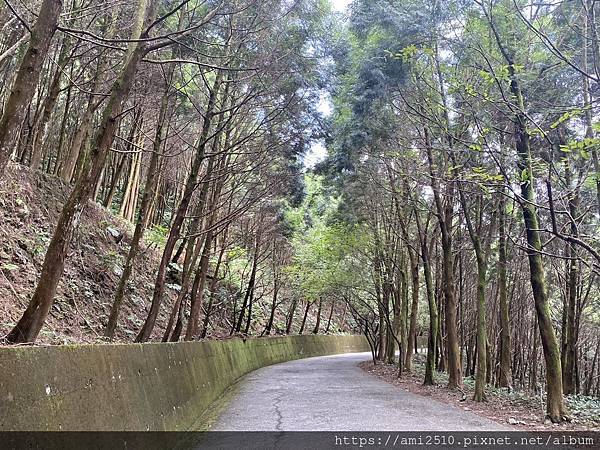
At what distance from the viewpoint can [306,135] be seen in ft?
44.5

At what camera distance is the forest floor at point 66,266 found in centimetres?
943

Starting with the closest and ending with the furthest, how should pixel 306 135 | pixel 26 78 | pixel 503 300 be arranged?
1. pixel 26 78
2. pixel 306 135
3. pixel 503 300

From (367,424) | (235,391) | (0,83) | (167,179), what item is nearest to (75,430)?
(367,424)

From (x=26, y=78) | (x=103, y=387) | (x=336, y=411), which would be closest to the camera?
(x=103, y=387)

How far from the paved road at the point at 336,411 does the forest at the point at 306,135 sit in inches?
72.2

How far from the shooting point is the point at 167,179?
70.8 feet

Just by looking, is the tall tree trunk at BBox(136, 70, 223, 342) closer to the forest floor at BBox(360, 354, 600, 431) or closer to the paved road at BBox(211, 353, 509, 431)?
the paved road at BBox(211, 353, 509, 431)

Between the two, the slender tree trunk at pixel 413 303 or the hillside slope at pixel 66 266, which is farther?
the slender tree trunk at pixel 413 303

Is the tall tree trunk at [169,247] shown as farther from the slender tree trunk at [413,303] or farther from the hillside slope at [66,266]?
the slender tree trunk at [413,303]

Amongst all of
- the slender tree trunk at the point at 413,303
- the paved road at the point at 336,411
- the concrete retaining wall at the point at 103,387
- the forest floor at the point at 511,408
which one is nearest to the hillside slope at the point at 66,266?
the concrete retaining wall at the point at 103,387

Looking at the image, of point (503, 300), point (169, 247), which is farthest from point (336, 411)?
point (503, 300)

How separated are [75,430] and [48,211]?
9.98m

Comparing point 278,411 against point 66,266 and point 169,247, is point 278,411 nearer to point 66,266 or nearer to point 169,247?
point 169,247

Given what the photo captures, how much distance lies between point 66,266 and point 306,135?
6.98 metres
